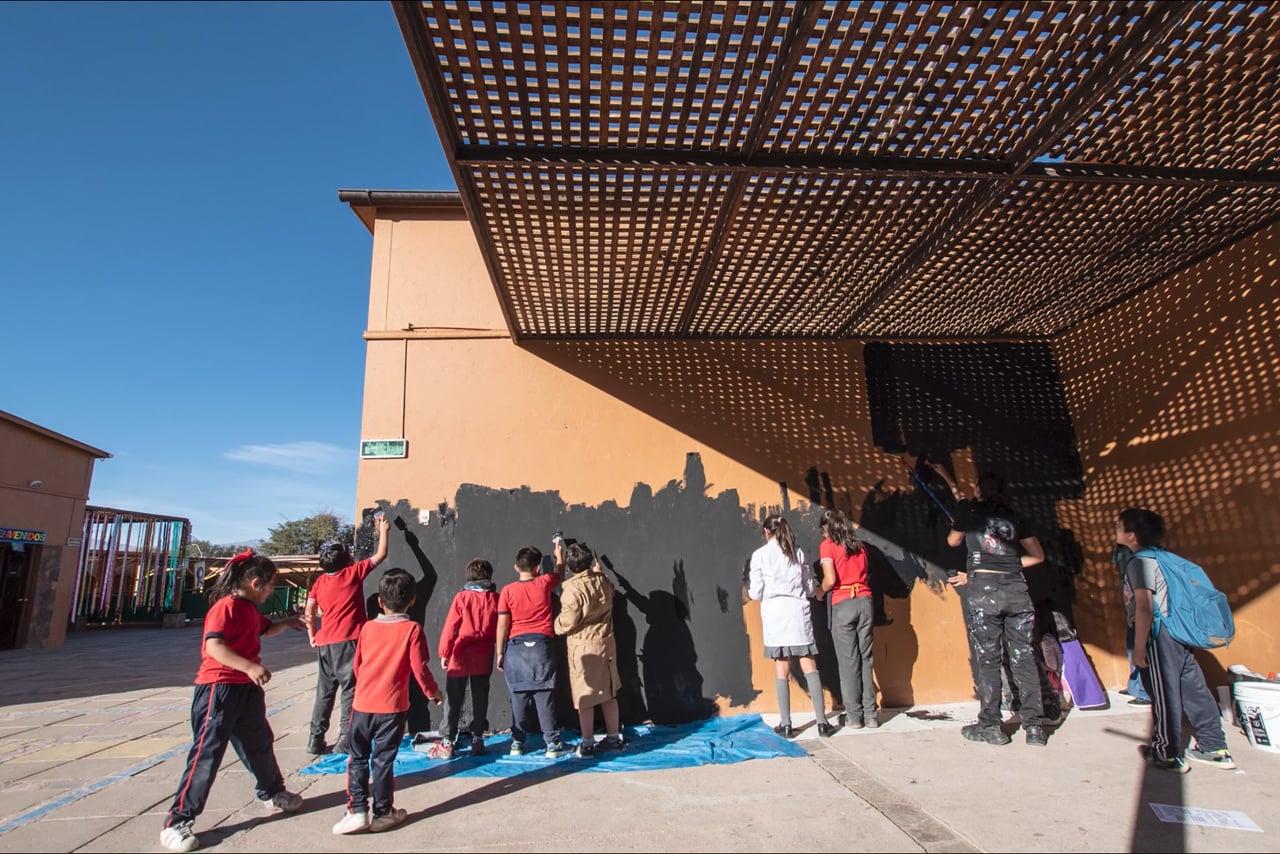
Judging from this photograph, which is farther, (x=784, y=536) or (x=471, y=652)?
(x=784, y=536)

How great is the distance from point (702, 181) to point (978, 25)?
1.39 m

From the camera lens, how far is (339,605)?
4.36 m

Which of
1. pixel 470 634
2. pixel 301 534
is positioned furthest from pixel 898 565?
pixel 301 534

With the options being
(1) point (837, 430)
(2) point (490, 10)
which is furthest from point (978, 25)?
(1) point (837, 430)

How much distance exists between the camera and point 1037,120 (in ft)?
10.5

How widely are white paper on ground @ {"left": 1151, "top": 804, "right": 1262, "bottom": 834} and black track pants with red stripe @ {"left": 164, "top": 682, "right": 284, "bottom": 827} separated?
13.9 feet

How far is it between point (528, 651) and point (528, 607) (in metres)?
0.29

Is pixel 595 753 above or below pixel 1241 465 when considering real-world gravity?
below

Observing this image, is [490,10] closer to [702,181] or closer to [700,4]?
[700,4]

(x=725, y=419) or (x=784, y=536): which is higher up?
(x=725, y=419)

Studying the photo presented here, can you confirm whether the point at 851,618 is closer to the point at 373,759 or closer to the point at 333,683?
the point at 373,759

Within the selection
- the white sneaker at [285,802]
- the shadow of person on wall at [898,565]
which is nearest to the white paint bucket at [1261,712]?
the shadow of person on wall at [898,565]

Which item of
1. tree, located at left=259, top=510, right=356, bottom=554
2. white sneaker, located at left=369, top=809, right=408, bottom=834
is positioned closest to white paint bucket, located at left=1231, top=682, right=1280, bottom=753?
white sneaker, located at left=369, top=809, right=408, bottom=834

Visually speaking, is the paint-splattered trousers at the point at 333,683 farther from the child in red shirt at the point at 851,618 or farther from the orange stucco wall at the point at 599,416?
the child in red shirt at the point at 851,618
